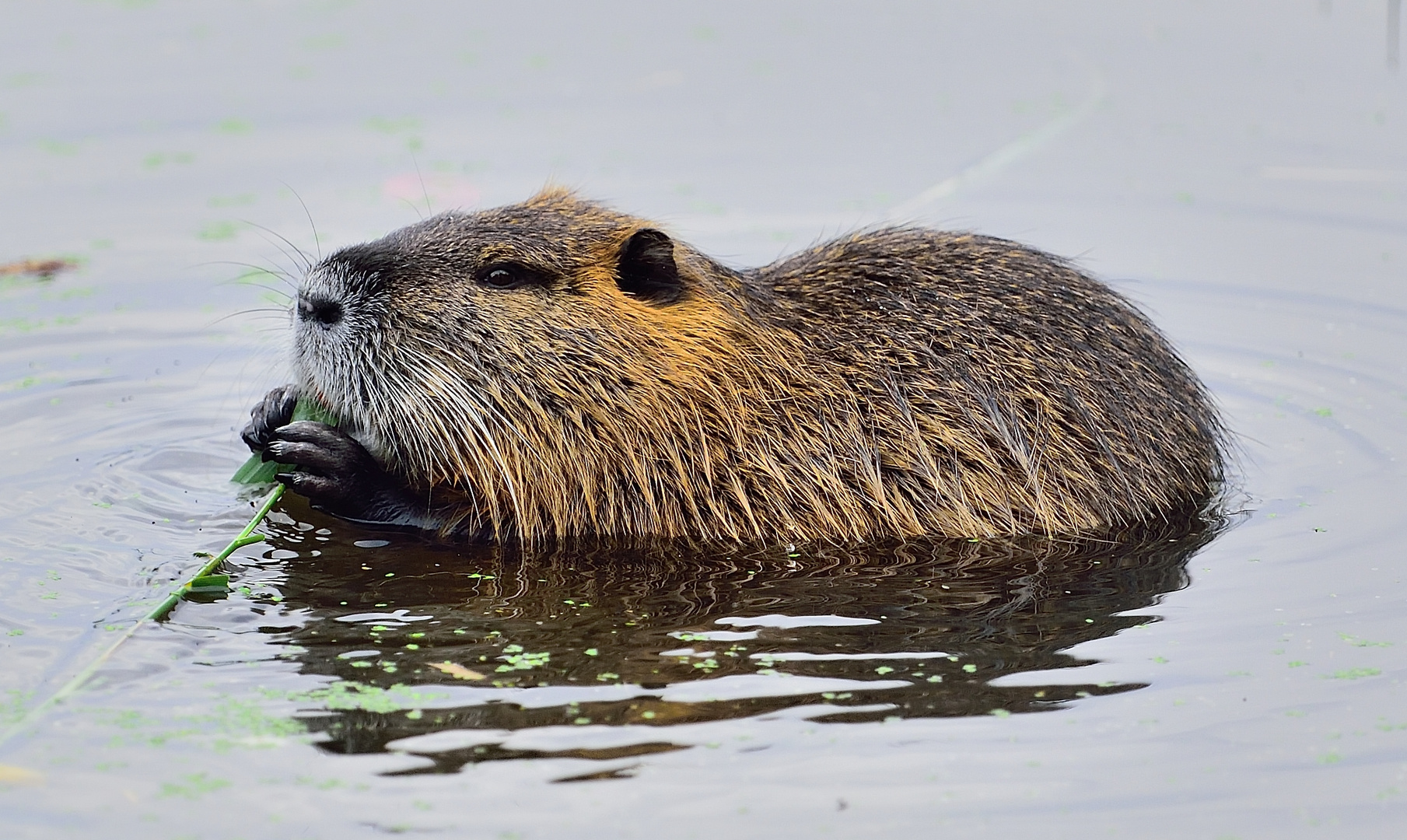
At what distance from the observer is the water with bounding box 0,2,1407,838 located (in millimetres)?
3879

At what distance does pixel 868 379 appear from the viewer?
17.9 feet

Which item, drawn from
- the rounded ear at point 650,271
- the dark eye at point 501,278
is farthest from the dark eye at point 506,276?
the rounded ear at point 650,271

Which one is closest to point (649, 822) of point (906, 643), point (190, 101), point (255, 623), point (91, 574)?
point (906, 643)

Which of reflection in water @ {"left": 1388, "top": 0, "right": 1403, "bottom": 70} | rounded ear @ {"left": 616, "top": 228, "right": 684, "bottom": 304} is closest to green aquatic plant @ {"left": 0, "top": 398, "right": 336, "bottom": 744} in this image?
rounded ear @ {"left": 616, "top": 228, "right": 684, "bottom": 304}

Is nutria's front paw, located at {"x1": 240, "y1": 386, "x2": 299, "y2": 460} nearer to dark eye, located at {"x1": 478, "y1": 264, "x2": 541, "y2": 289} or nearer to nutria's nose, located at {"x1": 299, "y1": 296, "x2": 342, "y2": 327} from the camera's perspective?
nutria's nose, located at {"x1": 299, "y1": 296, "x2": 342, "y2": 327}

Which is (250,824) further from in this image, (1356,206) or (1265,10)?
(1265,10)

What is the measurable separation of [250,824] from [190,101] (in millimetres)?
7413

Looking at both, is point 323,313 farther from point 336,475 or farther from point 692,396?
point 692,396

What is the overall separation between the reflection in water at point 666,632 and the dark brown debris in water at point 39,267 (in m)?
3.07

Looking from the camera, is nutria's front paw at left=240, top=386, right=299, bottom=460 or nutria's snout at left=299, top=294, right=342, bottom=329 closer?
nutria's snout at left=299, top=294, right=342, bottom=329

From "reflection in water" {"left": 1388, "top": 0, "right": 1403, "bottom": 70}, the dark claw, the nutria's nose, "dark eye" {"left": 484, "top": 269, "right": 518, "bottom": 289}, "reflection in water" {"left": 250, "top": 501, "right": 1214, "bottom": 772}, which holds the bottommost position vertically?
"reflection in water" {"left": 250, "top": 501, "right": 1214, "bottom": 772}

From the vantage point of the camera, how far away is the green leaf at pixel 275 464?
5391mm

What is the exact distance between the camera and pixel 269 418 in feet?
18.2

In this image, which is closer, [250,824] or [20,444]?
[250,824]
